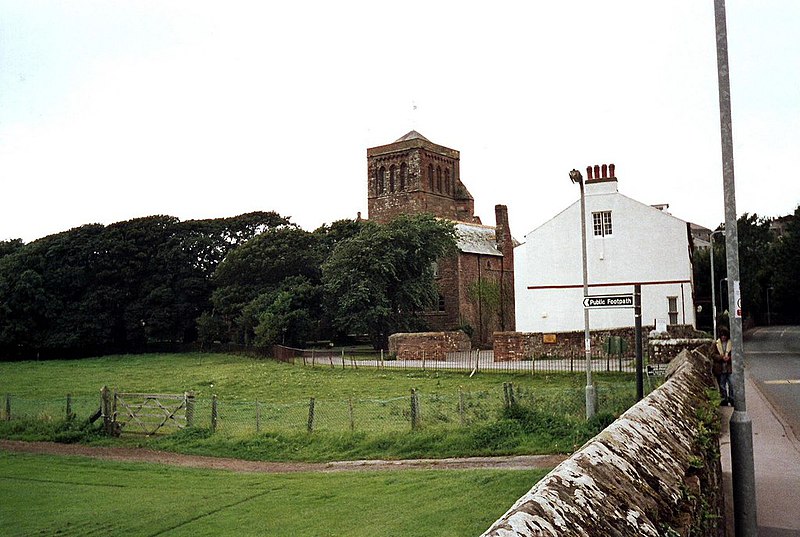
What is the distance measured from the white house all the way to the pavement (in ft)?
96.1

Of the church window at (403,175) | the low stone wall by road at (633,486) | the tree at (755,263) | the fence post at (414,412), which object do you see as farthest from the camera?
the church window at (403,175)

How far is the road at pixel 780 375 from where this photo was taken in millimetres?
21028

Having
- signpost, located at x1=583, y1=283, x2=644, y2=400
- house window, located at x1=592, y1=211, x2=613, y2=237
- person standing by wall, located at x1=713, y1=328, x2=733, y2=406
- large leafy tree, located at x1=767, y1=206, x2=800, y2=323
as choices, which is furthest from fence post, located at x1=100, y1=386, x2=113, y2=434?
large leafy tree, located at x1=767, y1=206, x2=800, y2=323

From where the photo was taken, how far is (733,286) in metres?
8.81

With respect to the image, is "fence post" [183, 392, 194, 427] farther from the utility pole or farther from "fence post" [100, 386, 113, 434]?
the utility pole

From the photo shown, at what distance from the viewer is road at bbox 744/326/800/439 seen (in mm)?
21028

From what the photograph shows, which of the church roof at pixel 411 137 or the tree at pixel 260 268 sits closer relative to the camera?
the tree at pixel 260 268

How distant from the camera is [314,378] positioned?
4312 cm

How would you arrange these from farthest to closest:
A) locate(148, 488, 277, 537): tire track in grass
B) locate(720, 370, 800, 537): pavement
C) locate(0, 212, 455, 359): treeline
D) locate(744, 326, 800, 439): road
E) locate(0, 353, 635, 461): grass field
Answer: locate(0, 212, 455, 359): treeline → locate(744, 326, 800, 439): road → locate(0, 353, 635, 461): grass field → locate(148, 488, 277, 537): tire track in grass → locate(720, 370, 800, 537): pavement

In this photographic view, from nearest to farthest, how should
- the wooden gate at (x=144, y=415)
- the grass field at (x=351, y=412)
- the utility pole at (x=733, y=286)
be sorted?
the utility pole at (x=733, y=286), the grass field at (x=351, y=412), the wooden gate at (x=144, y=415)

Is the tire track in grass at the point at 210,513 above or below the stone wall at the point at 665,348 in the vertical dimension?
below

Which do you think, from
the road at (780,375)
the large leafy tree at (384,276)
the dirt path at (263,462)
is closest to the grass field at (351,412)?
the dirt path at (263,462)

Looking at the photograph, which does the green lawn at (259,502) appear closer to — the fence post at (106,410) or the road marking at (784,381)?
the fence post at (106,410)

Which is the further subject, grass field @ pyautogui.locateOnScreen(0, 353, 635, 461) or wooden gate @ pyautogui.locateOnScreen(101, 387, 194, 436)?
wooden gate @ pyautogui.locateOnScreen(101, 387, 194, 436)
